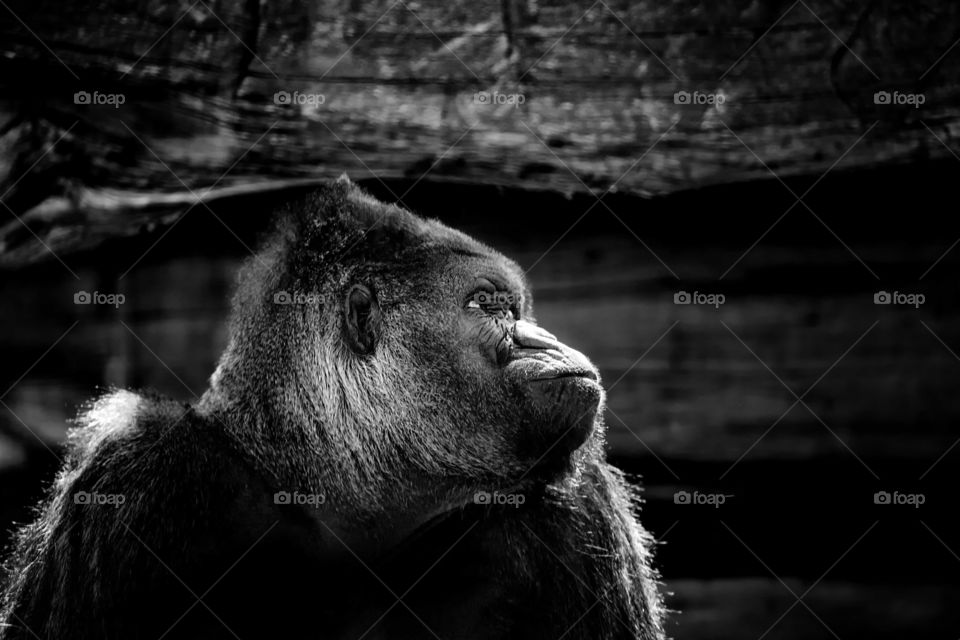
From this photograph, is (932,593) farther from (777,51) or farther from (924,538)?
(777,51)

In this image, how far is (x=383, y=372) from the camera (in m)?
2.57

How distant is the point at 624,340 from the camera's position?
11.5 feet

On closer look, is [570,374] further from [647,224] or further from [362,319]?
[647,224]

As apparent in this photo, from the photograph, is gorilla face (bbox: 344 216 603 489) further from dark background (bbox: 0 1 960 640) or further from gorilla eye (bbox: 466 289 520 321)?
dark background (bbox: 0 1 960 640)

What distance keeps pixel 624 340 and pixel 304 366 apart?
143 centimetres

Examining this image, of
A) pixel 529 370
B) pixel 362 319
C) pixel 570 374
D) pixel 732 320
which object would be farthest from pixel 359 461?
pixel 732 320

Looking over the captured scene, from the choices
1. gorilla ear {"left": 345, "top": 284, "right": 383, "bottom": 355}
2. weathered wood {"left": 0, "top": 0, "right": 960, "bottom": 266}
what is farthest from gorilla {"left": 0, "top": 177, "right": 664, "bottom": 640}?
weathered wood {"left": 0, "top": 0, "right": 960, "bottom": 266}

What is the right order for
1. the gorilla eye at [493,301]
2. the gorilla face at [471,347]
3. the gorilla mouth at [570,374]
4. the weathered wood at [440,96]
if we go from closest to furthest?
the gorilla mouth at [570,374] → the gorilla face at [471,347] → the gorilla eye at [493,301] → the weathered wood at [440,96]

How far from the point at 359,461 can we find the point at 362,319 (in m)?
0.41

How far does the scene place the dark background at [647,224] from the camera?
326 centimetres

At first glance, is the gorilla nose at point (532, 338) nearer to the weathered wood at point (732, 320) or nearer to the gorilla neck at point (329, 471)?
the gorilla neck at point (329, 471)

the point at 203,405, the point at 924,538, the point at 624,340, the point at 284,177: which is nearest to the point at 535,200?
the point at 624,340

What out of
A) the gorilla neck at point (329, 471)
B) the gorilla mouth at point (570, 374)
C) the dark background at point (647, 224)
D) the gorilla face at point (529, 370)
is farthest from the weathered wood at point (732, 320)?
the gorilla mouth at point (570, 374)

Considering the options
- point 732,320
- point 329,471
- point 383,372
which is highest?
point 732,320
